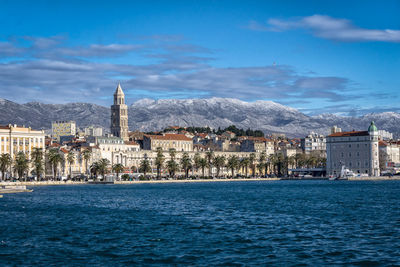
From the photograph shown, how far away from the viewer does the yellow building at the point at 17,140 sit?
152250 mm

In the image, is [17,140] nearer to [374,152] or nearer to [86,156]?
[86,156]

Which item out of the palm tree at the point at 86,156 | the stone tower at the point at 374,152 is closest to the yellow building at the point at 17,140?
the palm tree at the point at 86,156

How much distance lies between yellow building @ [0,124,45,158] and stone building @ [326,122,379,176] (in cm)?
8397

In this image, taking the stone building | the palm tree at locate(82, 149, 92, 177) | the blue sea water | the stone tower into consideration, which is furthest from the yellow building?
the blue sea water

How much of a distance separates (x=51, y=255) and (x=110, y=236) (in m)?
7.01

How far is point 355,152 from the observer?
17562 cm

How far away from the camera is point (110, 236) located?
36031 millimetres

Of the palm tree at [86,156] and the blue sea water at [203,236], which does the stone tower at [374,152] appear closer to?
the palm tree at [86,156]

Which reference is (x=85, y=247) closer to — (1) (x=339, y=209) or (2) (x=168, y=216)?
(2) (x=168, y=216)

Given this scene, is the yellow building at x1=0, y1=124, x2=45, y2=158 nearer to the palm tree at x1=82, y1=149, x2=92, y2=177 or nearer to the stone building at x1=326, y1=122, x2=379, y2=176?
the palm tree at x1=82, y1=149, x2=92, y2=177

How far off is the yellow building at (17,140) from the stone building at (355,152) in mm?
83967

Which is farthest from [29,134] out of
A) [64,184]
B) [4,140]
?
[64,184]

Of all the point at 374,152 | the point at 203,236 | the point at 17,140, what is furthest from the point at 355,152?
the point at 203,236

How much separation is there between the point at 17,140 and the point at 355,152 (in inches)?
3680
